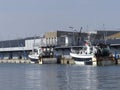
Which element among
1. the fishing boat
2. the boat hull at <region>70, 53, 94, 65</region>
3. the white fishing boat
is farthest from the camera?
the fishing boat

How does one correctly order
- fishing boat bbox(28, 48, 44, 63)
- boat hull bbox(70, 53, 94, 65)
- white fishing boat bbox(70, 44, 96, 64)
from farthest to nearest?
fishing boat bbox(28, 48, 44, 63) → boat hull bbox(70, 53, 94, 65) → white fishing boat bbox(70, 44, 96, 64)

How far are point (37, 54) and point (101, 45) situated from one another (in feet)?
144

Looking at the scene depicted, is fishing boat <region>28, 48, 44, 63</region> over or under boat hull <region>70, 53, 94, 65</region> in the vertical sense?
over

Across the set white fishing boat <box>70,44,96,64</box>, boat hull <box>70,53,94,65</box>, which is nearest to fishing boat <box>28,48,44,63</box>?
boat hull <box>70,53,94,65</box>

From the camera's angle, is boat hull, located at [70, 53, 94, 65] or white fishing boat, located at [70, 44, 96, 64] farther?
boat hull, located at [70, 53, 94, 65]

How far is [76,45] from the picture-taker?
192375mm

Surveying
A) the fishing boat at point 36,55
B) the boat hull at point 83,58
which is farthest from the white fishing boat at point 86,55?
the fishing boat at point 36,55

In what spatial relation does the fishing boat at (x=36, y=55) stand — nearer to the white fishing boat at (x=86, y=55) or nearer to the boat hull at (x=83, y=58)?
the boat hull at (x=83, y=58)

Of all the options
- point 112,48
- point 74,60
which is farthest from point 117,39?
point 74,60

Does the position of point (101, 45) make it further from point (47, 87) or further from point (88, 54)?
point (47, 87)

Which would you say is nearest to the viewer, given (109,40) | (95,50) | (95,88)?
(95,88)

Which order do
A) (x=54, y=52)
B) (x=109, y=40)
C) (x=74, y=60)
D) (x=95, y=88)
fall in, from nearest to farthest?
1. (x=95, y=88)
2. (x=74, y=60)
3. (x=109, y=40)
4. (x=54, y=52)

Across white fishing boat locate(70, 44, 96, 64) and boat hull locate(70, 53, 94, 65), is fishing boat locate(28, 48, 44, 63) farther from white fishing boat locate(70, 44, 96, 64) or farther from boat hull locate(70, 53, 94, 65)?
white fishing boat locate(70, 44, 96, 64)

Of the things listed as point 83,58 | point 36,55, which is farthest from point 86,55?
point 36,55
